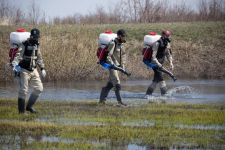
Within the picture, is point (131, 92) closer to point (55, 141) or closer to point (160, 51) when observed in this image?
point (160, 51)

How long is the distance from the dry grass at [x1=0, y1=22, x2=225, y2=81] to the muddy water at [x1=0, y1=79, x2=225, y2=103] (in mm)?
1068

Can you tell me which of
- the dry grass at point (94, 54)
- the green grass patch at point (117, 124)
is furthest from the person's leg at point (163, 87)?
the dry grass at point (94, 54)

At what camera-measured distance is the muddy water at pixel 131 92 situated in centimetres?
1256

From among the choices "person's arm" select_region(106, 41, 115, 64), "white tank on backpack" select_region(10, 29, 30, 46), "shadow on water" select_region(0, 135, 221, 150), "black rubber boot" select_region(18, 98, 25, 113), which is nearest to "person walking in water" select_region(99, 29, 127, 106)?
"person's arm" select_region(106, 41, 115, 64)

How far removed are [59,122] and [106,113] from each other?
1.51 metres

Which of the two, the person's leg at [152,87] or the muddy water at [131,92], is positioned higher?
the person's leg at [152,87]

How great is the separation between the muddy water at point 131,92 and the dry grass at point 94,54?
1.07 m

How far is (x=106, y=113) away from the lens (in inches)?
374

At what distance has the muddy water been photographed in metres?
12.6

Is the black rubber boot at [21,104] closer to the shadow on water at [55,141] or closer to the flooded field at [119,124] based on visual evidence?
the flooded field at [119,124]

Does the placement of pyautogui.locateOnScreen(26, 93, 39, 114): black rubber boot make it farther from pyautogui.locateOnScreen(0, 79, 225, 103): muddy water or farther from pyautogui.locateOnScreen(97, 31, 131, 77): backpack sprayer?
pyautogui.locateOnScreen(0, 79, 225, 103): muddy water

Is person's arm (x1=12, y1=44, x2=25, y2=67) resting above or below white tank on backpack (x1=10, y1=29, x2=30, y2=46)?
below

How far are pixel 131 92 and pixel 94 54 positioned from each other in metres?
4.74

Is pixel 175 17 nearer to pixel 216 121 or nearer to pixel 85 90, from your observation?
pixel 85 90
